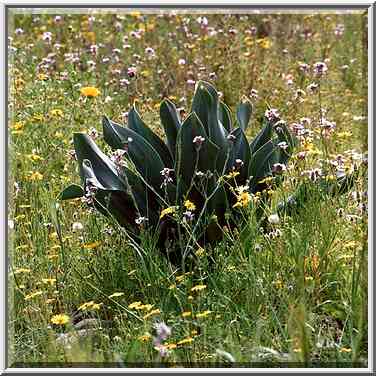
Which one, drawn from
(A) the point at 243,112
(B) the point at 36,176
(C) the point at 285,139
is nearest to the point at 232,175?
(C) the point at 285,139

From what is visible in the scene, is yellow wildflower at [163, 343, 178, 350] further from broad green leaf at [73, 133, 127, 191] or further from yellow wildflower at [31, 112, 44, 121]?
yellow wildflower at [31, 112, 44, 121]

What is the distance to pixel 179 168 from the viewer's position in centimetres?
409

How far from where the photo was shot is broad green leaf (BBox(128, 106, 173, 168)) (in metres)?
4.28

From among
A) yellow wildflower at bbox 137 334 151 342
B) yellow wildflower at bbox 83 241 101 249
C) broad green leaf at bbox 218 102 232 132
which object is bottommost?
yellow wildflower at bbox 137 334 151 342

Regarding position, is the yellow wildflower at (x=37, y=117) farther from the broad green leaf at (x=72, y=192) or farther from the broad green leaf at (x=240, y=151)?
the broad green leaf at (x=240, y=151)

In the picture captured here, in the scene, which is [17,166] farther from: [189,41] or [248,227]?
[189,41]

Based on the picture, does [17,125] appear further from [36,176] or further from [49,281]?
[49,281]

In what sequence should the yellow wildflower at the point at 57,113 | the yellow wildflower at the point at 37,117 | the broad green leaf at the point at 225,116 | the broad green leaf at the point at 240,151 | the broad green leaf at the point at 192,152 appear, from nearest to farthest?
the broad green leaf at the point at 192,152
the broad green leaf at the point at 240,151
the broad green leaf at the point at 225,116
the yellow wildflower at the point at 37,117
the yellow wildflower at the point at 57,113

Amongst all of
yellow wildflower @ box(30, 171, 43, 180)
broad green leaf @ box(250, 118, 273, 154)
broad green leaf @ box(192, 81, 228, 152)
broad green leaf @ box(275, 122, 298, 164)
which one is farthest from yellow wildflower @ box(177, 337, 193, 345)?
yellow wildflower @ box(30, 171, 43, 180)

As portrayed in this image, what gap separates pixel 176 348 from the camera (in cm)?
345

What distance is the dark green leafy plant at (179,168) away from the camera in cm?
408

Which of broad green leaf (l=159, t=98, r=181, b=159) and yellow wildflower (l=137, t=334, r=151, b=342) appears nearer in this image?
yellow wildflower (l=137, t=334, r=151, b=342)

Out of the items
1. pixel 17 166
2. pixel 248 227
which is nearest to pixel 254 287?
pixel 248 227

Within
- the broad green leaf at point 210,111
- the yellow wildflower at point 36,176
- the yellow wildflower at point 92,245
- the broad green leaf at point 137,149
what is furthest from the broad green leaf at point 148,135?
the yellow wildflower at point 36,176
